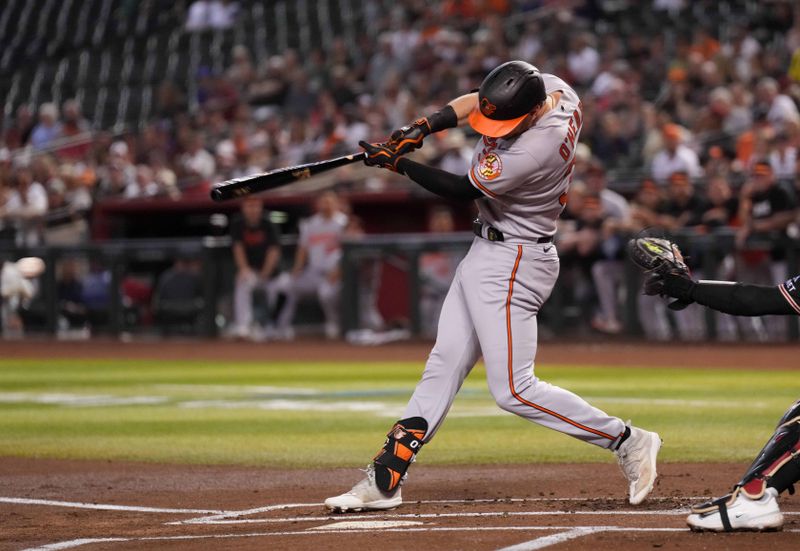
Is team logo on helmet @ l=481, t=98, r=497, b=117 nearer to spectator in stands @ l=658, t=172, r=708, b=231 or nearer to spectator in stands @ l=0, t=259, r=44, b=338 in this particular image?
spectator in stands @ l=658, t=172, r=708, b=231

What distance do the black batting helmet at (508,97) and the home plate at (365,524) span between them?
1674 millimetres

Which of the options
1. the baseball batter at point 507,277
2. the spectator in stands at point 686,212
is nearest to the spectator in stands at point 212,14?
the spectator in stands at point 686,212

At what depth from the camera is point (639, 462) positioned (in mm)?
5875

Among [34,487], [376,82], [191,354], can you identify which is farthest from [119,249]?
[34,487]

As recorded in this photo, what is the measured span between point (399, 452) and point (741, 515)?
1.60m

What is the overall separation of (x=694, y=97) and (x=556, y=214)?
13.1 meters

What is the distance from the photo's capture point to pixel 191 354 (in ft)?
55.7

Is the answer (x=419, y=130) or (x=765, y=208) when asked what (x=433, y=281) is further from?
(x=419, y=130)

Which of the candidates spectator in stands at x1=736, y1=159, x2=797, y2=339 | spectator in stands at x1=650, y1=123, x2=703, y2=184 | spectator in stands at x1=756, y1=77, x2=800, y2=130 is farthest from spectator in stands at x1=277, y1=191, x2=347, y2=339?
spectator in stands at x1=756, y1=77, x2=800, y2=130

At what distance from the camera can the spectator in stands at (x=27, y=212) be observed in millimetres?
20906

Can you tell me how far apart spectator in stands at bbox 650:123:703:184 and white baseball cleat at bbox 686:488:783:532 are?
39.4 feet

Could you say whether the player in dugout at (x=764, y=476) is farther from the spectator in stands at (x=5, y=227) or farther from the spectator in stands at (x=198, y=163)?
the spectator in stands at (x=5, y=227)

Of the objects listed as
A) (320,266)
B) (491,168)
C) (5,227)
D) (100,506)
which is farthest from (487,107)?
(5,227)

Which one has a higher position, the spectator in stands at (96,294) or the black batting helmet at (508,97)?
the black batting helmet at (508,97)
